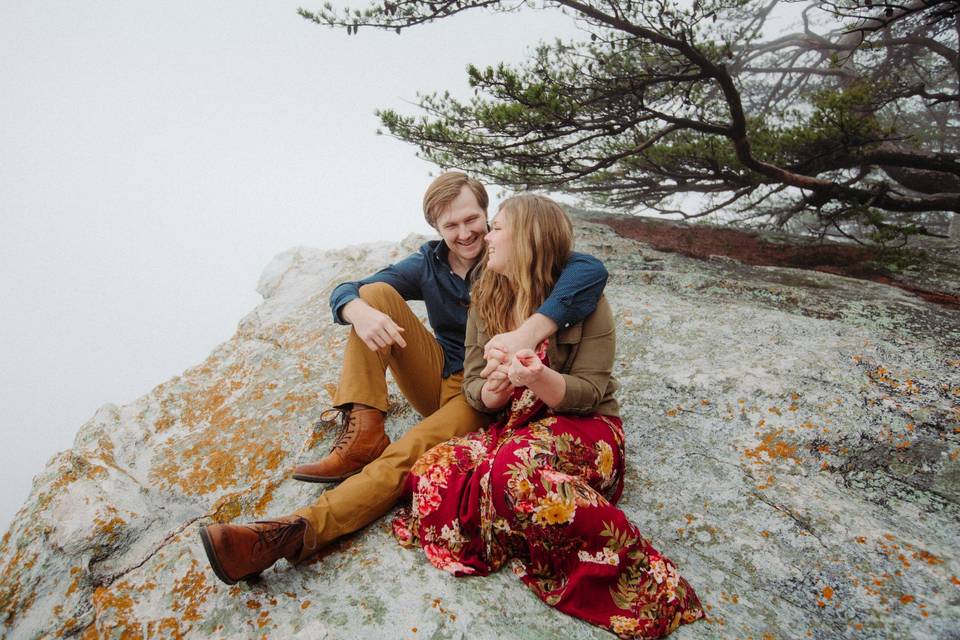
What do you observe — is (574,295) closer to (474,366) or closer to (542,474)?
(474,366)

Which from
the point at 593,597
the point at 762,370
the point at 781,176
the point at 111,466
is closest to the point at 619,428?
the point at 593,597

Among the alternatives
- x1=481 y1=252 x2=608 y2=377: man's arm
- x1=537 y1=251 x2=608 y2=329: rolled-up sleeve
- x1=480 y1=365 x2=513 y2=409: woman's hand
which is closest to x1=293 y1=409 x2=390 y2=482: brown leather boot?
x1=480 y1=365 x2=513 y2=409: woman's hand

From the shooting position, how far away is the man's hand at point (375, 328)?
2.54 meters

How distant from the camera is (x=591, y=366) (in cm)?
228

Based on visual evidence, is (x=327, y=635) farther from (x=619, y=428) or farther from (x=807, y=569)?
(x=807, y=569)

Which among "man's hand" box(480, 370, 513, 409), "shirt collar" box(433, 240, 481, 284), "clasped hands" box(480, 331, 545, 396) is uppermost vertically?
"shirt collar" box(433, 240, 481, 284)

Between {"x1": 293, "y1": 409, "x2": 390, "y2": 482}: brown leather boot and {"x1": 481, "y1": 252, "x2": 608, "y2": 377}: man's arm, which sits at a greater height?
{"x1": 481, "y1": 252, "x2": 608, "y2": 377}: man's arm

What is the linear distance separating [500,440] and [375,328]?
809 millimetres

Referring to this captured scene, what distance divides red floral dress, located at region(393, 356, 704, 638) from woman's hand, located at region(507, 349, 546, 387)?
26 cm

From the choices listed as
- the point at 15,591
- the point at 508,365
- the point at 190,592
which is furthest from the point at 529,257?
the point at 15,591

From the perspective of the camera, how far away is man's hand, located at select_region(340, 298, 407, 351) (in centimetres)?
254

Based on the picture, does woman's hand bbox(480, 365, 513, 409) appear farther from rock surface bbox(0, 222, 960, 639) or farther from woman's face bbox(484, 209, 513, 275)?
rock surface bbox(0, 222, 960, 639)

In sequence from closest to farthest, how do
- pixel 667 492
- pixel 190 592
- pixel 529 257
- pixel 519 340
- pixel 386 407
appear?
pixel 190 592 < pixel 519 340 < pixel 529 257 < pixel 667 492 < pixel 386 407

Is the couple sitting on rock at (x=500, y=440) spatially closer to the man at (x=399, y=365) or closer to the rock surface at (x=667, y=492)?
the man at (x=399, y=365)
